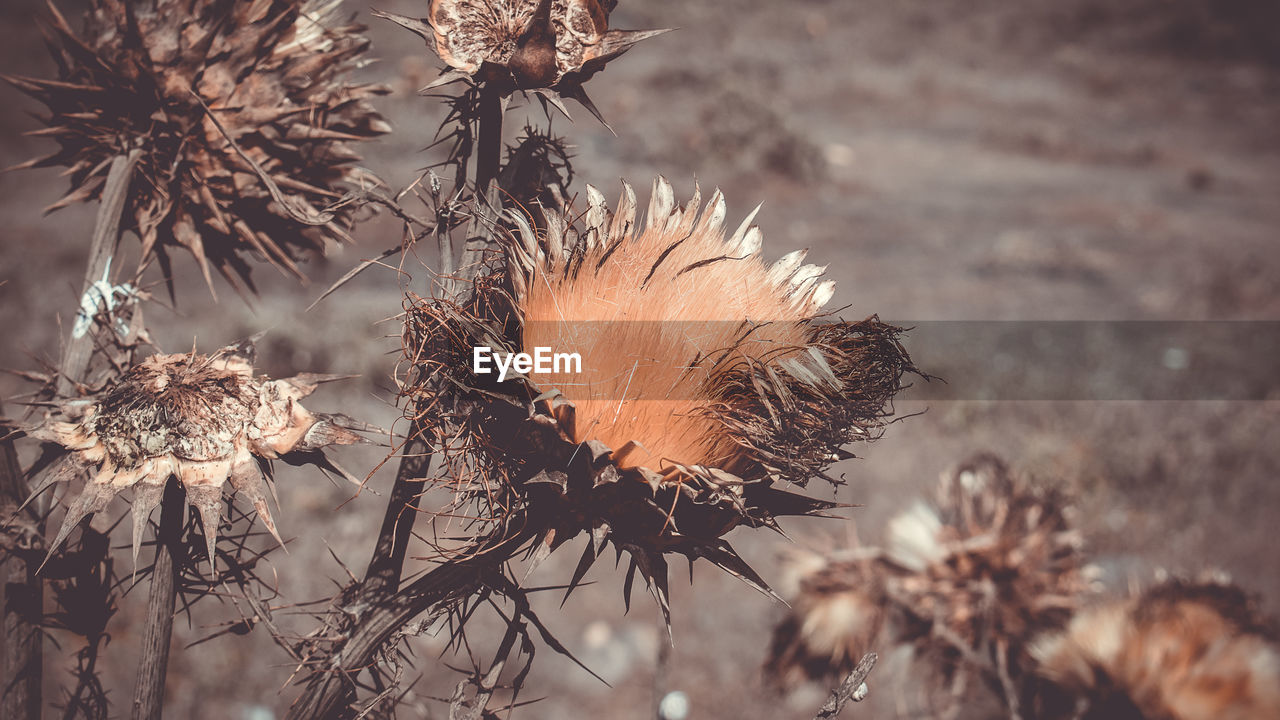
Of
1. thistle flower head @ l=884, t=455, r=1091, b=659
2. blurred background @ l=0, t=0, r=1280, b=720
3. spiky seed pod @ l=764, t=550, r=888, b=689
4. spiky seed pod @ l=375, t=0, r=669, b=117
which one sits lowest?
blurred background @ l=0, t=0, r=1280, b=720

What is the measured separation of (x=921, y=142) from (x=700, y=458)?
21.6 metres

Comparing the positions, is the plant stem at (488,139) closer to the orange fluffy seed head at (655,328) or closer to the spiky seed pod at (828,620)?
the orange fluffy seed head at (655,328)

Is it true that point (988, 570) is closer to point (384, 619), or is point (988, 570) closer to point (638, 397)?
point (638, 397)

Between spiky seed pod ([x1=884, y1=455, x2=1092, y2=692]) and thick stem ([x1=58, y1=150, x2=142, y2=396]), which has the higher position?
thick stem ([x1=58, y1=150, x2=142, y2=396])

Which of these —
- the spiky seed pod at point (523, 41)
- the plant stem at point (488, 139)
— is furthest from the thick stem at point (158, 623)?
the spiky seed pod at point (523, 41)

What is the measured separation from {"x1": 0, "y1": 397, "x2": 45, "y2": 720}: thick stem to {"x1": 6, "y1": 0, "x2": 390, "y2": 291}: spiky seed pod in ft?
1.72

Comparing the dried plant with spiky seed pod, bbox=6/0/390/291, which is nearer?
spiky seed pod, bbox=6/0/390/291

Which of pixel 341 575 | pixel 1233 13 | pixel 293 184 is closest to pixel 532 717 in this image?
pixel 341 575

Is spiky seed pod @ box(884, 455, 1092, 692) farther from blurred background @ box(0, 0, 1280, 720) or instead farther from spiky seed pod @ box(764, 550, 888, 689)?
blurred background @ box(0, 0, 1280, 720)

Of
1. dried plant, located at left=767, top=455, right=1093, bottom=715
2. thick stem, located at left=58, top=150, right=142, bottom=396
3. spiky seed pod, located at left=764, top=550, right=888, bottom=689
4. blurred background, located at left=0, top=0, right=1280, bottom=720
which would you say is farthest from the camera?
blurred background, located at left=0, top=0, right=1280, bottom=720

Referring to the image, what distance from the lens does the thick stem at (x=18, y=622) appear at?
1447 millimetres

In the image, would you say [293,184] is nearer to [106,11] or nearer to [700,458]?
[106,11]

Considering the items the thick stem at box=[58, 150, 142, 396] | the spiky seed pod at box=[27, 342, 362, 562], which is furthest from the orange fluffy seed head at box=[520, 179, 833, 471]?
the thick stem at box=[58, 150, 142, 396]

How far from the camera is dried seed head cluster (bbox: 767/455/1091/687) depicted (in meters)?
2.89
